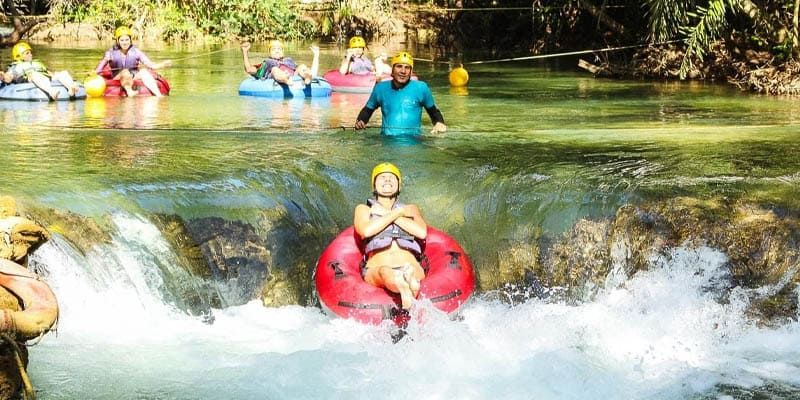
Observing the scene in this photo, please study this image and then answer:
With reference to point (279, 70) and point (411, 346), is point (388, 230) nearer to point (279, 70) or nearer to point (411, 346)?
point (411, 346)

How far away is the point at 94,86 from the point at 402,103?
5717 millimetres

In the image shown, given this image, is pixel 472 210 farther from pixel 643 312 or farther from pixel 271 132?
pixel 271 132

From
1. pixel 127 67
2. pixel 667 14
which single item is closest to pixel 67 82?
pixel 127 67

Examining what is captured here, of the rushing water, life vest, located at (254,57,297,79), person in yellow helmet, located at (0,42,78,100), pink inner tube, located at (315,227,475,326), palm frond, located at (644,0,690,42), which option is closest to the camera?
the rushing water

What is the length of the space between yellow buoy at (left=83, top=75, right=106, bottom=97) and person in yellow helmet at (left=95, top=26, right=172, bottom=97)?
33 centimetres

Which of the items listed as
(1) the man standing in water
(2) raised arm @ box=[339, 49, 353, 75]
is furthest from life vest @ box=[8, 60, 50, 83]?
(1) the man standing in water

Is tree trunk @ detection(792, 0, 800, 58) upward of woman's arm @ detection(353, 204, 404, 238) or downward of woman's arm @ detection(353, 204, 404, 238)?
upward

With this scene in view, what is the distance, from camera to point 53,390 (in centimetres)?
562

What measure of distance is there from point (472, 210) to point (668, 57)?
406 inches

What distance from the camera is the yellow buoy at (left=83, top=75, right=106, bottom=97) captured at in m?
13.8

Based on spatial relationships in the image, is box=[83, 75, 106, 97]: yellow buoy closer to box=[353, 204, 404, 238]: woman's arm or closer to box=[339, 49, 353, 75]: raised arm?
box=[339, 49, 353, 75]: raised arm

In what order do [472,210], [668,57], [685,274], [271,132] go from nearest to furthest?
1. [685,274]
2. [472,210]
3. [271,132]
4. [668,57]

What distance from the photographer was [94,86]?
1380 cm

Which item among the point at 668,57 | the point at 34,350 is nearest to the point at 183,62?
the point at 668,57
